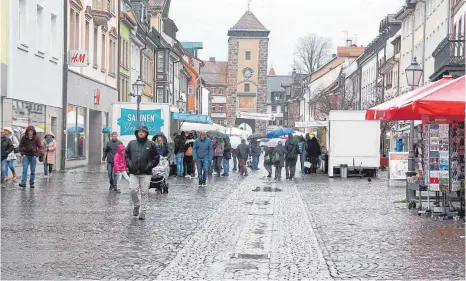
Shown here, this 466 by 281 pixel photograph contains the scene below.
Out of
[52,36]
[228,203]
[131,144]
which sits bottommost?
[228,203]

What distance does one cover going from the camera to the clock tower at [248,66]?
13750cm

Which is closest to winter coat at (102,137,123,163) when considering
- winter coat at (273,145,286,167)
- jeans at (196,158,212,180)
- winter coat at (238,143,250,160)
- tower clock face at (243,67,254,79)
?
jeans at (196,158,212,180)

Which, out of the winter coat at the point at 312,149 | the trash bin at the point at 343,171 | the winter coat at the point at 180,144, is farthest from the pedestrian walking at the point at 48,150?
the winter coat at the point at 312,149

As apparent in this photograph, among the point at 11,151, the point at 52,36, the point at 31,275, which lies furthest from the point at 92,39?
the point at 31,275

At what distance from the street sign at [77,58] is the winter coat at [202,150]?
37.7 ft

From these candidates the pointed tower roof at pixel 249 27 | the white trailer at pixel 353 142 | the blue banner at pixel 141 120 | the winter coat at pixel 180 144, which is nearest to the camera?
the winter coat at pixel 180 144

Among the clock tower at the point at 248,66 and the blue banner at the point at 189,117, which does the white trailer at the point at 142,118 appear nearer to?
the blue banner at the point at 189,117

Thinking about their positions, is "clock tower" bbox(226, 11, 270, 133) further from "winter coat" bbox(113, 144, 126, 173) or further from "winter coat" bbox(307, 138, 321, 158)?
"winter coat" bbox(113, 144, 126, 173)

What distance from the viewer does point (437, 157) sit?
16.5 m

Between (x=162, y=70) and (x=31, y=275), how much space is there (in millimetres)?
63856

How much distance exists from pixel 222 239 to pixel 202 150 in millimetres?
13582

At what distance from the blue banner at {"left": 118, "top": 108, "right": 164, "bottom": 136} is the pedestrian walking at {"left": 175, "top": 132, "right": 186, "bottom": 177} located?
92cm

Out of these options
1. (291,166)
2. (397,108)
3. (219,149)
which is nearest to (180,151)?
(219,149)

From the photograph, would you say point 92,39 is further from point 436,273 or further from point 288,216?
point 436,273
